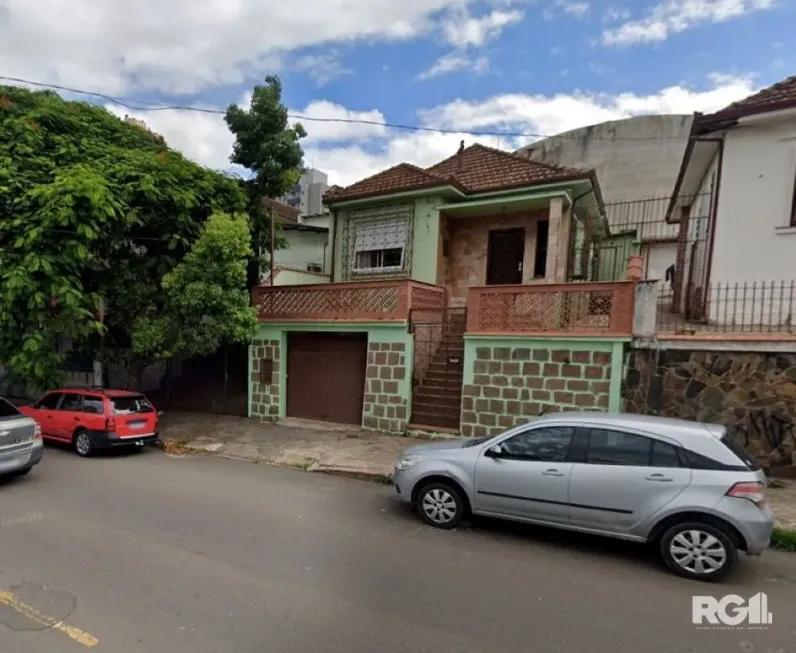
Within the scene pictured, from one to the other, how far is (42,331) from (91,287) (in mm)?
1576

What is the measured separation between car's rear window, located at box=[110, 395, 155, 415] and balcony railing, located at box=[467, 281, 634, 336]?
6.99 m

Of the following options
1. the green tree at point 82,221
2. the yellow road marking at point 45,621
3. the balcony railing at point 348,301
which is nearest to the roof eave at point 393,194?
the balcony railing at point 348,301

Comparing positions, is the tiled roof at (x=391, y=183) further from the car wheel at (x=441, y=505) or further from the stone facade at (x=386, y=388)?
the car wheel at (x=441, y=505)

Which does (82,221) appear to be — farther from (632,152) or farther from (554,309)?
(632,152)

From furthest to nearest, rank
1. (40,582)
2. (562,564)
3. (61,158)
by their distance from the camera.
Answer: (61,158), (562,564), (40,582)

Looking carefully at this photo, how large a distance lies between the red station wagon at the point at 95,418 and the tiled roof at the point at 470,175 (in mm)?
7977

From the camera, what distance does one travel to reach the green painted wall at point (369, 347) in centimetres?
1079

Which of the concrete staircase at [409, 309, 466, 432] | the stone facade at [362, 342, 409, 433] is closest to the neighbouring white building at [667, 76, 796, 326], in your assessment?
the concrete staircase at [409, 309, 466, 432]

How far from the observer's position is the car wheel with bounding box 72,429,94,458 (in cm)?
899

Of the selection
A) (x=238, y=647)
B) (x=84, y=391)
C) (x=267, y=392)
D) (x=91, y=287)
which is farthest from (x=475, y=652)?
(x=91, y=287)

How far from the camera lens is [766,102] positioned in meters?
9.14

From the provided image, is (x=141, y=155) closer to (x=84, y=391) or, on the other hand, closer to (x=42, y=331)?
(x=42, y=331)

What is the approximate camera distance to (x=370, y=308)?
11211 millimetres

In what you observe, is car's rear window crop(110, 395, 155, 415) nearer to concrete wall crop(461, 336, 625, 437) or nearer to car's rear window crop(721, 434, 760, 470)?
concrete wall crop(461, 336, 625, 437)
